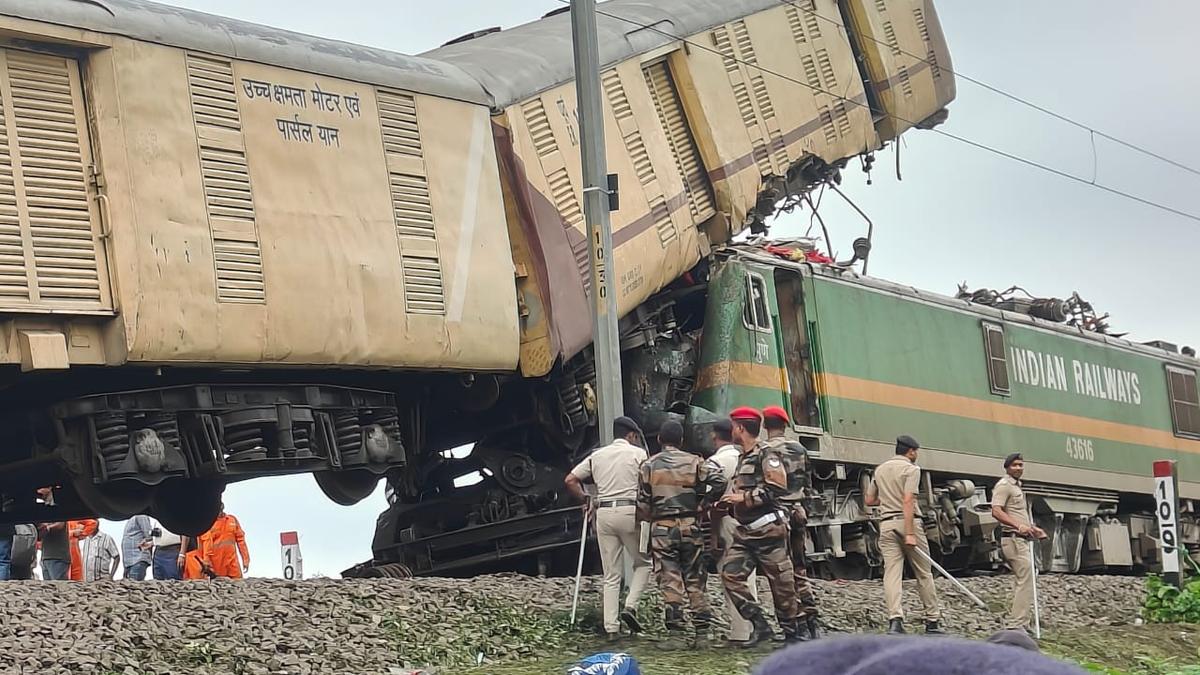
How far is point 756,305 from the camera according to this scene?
14211mm

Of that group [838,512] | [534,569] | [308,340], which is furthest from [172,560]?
[838,512]

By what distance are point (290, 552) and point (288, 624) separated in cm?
699

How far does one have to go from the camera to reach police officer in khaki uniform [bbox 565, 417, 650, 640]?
10.2m

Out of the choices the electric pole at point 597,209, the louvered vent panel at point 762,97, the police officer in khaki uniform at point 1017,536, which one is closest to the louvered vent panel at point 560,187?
the electric pole at point 597,209

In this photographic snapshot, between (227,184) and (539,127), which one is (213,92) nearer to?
(227,184)

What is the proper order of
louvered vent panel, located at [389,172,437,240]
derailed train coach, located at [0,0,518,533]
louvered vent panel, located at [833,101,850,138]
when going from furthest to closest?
1. louvered vent panel, located at [833,101,850,138]
2. louvered vent panel, located at [389,172,437,240]
3. derailed train coach, located at [0,0,518,533]

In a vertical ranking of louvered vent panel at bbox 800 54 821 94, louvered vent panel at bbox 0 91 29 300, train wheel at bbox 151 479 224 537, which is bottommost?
train wheel at bbox 151 479 224 537

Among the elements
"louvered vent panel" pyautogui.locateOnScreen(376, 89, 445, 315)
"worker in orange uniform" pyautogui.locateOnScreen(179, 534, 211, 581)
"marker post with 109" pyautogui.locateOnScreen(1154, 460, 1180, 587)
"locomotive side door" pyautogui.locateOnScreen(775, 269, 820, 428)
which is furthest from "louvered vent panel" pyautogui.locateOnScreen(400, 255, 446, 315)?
"marker post with 109" pyautogui.locateOnScreen(1154, 460, 1180, 587)

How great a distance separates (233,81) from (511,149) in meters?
2.62

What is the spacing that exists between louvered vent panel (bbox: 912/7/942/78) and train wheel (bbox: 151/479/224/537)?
33.1 feet

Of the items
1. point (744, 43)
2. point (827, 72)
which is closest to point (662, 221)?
point (744, 43)

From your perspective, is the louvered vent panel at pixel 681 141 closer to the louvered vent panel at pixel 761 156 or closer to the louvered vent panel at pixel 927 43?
the louvered vent panel at pixel 761 156

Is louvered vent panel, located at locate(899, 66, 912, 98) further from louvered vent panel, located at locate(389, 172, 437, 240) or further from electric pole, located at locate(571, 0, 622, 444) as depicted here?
louvered vent panel, located at locate(389, 172, 437, 240)

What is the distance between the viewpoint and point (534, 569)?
1327 cm
